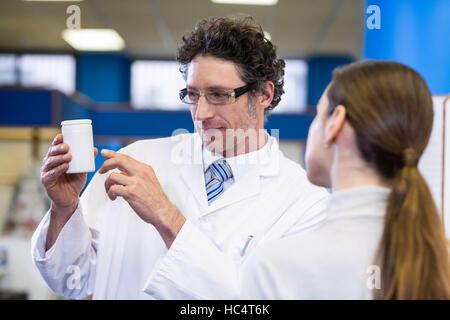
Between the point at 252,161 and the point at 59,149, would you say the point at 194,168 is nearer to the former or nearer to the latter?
the point at 252,161

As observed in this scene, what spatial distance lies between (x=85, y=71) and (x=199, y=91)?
5652 mm

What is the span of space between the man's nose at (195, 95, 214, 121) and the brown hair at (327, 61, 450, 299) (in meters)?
0.48

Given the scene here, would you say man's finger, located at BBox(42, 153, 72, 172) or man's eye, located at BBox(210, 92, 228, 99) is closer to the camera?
man's finger, located at BBox(42, 153, 72, 172)

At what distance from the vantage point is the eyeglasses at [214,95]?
120 cm

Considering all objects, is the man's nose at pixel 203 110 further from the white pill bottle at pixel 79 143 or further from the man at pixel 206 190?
the white pill bottle at pixel 79 143

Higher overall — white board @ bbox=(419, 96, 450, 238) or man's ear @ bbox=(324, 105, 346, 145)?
man's ear @ bbox=(324, 105, 346, 145)

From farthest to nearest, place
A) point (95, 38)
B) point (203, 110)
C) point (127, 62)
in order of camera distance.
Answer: point (127, 62) < point (95, 38) < point (203, 110)

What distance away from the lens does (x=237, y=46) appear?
4.02 feet

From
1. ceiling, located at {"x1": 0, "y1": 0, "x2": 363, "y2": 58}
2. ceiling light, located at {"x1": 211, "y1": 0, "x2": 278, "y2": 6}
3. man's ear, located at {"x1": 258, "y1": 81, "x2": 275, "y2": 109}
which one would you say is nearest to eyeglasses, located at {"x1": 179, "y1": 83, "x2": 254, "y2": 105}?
man's ear, located at {"x1": 258, "y1": 81, "x2": 275, "y2": 109}

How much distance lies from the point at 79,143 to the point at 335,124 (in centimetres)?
51

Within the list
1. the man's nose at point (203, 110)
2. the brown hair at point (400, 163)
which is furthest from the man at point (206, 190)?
the brown hair at point (400, 163)

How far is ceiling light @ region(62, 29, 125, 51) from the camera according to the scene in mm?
5102

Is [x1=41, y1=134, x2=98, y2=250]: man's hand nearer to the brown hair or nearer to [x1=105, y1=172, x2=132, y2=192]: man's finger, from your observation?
[x1=105, y1=172, x2=132, y2=192]: man's finger

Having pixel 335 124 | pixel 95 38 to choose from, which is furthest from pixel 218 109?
pixel 95 38
